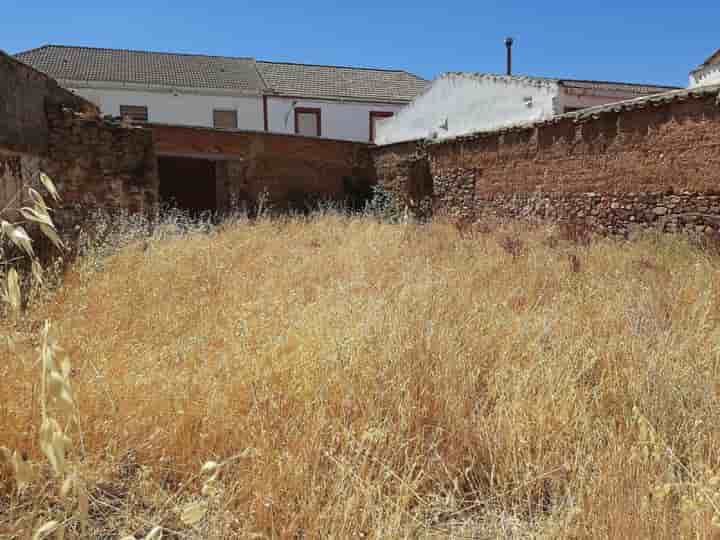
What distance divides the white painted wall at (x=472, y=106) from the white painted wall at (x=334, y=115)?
10.8 ft

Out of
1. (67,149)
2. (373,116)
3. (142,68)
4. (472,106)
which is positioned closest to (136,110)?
(142,68)

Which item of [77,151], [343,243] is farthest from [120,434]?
[77,151]

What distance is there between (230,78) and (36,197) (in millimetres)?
25993

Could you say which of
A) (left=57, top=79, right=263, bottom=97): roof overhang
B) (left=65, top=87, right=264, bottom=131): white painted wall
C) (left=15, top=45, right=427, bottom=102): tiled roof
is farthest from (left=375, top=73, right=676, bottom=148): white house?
(left=57, top=79, right=263, bottom=97): roof overhang

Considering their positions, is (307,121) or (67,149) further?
(307,121)

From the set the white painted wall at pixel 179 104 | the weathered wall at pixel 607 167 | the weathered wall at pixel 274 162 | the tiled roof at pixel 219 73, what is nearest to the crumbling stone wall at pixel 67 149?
the weathered wall at pixel 274 162

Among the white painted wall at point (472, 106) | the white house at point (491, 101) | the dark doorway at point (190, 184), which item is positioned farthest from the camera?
the dark doorway at point (190, 184)

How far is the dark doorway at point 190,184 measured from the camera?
15180 mm

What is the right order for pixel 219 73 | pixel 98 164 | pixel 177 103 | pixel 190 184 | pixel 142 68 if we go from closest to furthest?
pixel 98 164 < pixel 190 184 < pixel 177 103 < pixel 142 68 < pixel 219 73

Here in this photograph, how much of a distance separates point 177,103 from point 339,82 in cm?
828

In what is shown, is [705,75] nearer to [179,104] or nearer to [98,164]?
[98,164]

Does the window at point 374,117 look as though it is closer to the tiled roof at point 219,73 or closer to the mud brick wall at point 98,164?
the tiled roof at point 219,73

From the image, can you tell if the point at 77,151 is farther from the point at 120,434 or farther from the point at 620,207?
the point at 620,207

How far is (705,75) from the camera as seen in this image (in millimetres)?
15047
